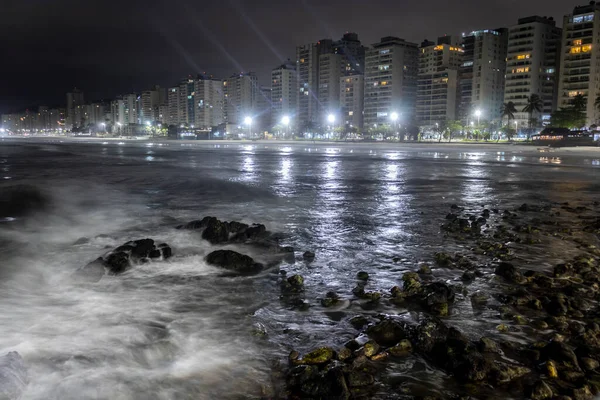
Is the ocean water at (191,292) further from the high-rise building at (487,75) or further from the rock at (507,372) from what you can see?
the high-rise building at (487,75)

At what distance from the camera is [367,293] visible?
7984mm

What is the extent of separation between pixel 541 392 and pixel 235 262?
643 cm

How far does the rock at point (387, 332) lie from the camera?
20.6 feet

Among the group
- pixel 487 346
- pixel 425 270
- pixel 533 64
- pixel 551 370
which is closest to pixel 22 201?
pixel 425 270

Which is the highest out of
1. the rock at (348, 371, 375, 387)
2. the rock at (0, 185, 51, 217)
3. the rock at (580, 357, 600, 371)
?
the rock at (0, 185, 51, 217)

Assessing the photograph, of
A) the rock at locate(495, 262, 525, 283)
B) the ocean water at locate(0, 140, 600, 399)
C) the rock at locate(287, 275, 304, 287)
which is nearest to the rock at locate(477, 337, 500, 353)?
the ocean water at locate(0, 140, 600, 399)

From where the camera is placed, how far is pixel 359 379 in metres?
5.30

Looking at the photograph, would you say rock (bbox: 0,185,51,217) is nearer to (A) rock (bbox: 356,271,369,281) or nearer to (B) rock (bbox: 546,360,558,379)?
(A) rock (bbox: 356,271,369,281)

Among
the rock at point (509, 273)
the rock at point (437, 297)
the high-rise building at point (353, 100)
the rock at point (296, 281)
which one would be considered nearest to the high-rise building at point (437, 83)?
the high-rise building at point (353, 100)

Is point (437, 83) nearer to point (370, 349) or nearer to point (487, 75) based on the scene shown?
point (487, 75)

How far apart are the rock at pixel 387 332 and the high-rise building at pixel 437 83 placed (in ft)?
562

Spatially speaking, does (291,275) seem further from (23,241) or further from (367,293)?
(23,241)

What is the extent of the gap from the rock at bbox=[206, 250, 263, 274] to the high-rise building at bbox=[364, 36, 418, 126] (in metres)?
174

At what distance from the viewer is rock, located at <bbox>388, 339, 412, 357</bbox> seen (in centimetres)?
596
